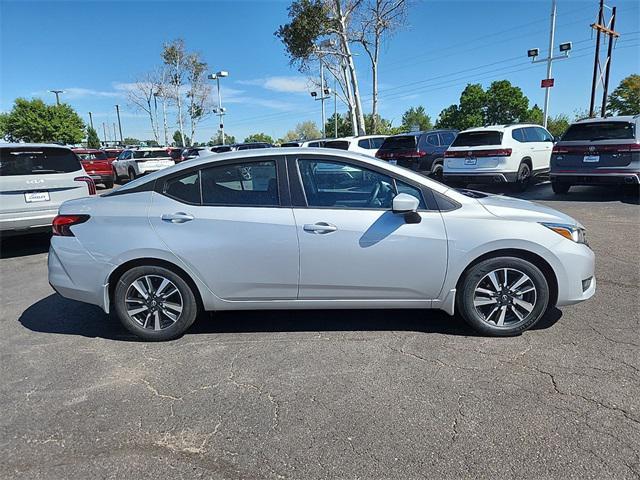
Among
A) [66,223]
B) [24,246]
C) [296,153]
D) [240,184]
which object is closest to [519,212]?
[296,153]

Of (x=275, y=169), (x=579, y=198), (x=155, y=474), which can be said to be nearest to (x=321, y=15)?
(x=579, y=198)

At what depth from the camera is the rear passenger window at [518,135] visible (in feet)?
38.4

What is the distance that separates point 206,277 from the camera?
3723 mm

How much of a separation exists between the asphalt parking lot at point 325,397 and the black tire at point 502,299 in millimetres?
125

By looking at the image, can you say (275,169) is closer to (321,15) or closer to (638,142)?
(638,142)

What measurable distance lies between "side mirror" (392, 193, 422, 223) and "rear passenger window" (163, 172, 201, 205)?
5.34 ft

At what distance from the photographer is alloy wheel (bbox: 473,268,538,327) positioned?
366 cm

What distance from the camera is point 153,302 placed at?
12.5 ft

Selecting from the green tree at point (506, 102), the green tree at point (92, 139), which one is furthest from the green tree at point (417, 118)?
the green tree at point (92, 139)

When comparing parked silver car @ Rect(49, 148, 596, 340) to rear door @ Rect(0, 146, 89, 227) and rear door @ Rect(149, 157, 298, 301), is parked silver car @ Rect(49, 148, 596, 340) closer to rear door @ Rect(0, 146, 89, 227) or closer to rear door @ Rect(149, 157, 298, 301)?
rear door @ Rect(149, 157, 298, 301)

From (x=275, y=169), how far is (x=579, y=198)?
9471mm

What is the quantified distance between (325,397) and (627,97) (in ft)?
196

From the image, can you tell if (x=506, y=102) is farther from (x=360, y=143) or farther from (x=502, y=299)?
(x=502, y=299)

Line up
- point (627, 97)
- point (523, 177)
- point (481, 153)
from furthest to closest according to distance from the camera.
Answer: point (627, 97) < point (523, 177) < point (481, 153)
